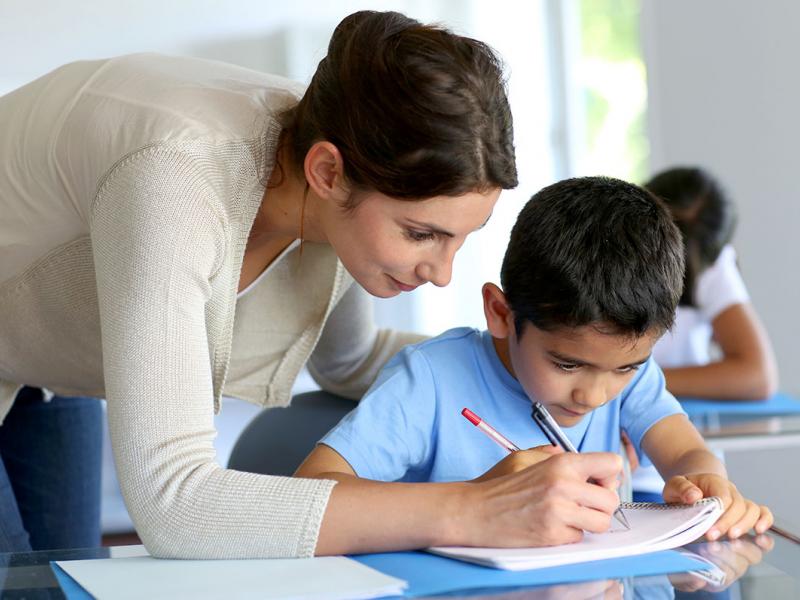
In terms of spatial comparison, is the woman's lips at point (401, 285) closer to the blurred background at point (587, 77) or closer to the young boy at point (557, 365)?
the young boy at point (557, 365)

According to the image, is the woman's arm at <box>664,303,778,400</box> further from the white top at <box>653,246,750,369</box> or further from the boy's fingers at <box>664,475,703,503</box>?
the boy's fingers at <box>664,475,703,503</box>

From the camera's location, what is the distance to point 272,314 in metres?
1.51

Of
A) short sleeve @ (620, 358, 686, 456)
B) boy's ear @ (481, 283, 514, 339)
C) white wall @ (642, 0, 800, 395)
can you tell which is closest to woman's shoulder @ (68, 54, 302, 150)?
boy's ear @ (481, 283, 514, 339)

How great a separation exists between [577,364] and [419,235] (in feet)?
0.75

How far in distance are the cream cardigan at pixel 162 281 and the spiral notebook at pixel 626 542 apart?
16 cm

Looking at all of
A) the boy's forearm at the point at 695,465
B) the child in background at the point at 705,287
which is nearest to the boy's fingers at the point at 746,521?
the boy's forearm at the point at 695,465

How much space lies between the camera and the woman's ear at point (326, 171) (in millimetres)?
1160

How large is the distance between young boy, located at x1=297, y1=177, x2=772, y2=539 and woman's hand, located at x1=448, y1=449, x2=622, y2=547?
3.6 inches

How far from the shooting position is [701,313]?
2.54 meters

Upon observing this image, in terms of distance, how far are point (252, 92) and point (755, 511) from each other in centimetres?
69

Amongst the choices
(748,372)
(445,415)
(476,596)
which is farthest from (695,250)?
(476,596)

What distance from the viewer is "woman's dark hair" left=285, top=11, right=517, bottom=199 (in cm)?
110

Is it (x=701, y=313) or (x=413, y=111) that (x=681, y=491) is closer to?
(x=413, y=111)

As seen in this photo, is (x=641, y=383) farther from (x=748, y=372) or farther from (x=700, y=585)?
(x=748, y=372)
